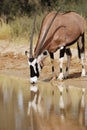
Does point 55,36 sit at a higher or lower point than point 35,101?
higher

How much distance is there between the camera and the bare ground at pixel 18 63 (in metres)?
16.0

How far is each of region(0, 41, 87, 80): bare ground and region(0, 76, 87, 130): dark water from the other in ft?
5.50

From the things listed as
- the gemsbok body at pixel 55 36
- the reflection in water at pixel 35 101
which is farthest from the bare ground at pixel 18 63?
the reflection in water at pixel 35 101

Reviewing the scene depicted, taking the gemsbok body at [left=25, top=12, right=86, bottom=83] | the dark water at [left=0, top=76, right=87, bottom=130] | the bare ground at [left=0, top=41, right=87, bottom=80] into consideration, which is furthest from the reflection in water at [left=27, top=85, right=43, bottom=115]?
the bare ground at [left=0, top=41, right=87, bottom=80]

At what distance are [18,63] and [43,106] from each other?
25.8 feet

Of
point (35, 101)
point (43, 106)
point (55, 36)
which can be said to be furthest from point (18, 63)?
point (43, 106)

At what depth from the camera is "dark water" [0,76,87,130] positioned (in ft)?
29.2

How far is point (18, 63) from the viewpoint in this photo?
18.5m

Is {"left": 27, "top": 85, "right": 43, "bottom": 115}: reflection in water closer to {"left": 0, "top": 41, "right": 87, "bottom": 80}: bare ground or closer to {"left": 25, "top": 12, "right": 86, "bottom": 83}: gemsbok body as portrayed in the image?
{"left": 25, "top": 12, "right": 86, "bottom": 83}: gemsbok body

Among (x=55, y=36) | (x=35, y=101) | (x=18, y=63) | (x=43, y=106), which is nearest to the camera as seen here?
(x=43, y=106)

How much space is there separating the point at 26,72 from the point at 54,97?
15.7ft

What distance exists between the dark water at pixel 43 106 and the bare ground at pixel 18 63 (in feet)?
5.50

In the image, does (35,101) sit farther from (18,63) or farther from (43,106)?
(18,63)

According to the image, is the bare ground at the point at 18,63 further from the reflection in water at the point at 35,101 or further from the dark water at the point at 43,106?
the reflection in water at the point at 35,101
